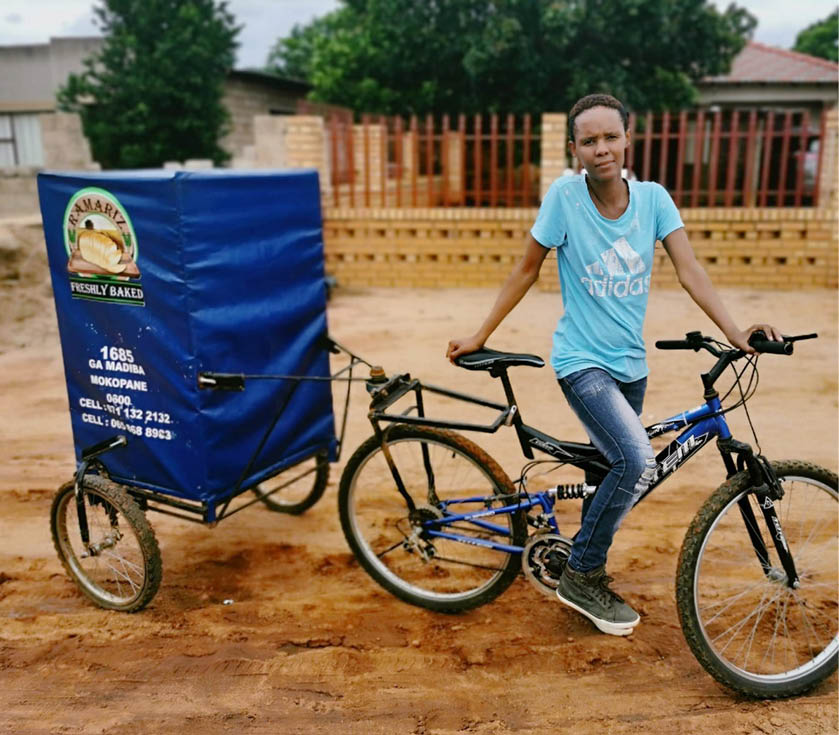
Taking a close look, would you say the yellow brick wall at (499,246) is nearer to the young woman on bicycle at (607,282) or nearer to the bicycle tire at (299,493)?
the bicycle tire at (299,493)

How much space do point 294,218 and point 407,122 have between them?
52.6 feet

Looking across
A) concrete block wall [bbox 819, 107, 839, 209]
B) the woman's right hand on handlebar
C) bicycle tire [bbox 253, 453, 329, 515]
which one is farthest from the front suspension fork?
concrete block wall [bbox 819, 107, 839, 209]

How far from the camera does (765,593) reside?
3.32 m

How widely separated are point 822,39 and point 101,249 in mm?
42749

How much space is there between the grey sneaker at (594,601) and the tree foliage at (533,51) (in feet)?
47.9

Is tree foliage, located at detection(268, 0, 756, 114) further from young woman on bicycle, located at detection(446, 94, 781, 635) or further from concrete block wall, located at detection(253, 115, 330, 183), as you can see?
young woman on bicycle, located at detection(446, 94, 781, 635)

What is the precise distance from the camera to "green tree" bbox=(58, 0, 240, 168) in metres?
20.7

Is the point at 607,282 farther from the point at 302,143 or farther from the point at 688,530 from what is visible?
the point at 302,143

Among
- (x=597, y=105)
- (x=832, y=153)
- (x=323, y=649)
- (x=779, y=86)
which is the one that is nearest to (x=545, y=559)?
(x=323, y=649)

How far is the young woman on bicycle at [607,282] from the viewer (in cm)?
272

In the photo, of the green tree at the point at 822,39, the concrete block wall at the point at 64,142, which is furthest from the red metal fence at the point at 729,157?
the green tree at the point at 822,39

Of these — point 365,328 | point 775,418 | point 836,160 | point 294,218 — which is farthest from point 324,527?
point 836,160

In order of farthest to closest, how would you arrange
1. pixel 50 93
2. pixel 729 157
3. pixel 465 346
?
pixel 50 93 < pixel 729 157 < pixel 465 346

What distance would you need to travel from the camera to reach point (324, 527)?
13.8 feet
